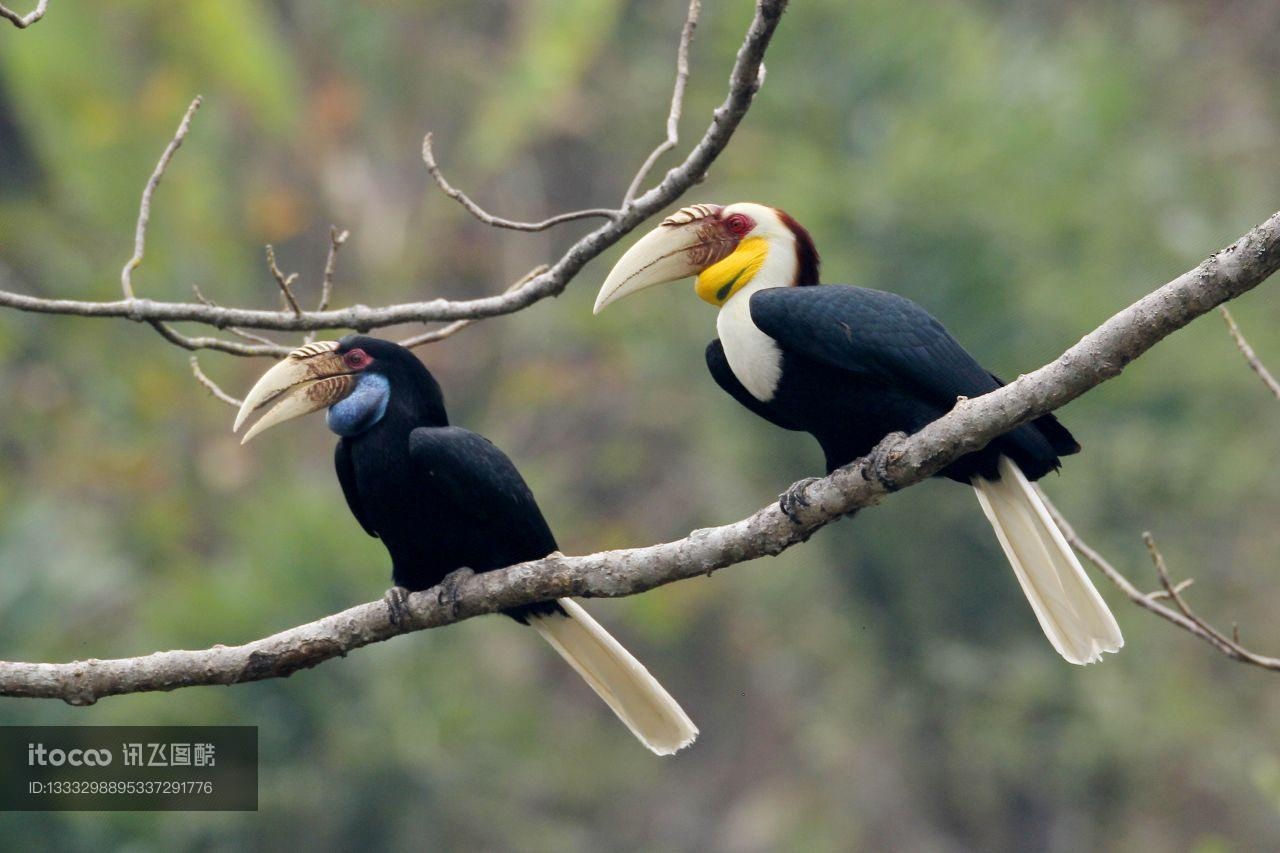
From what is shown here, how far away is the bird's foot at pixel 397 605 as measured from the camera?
13.3 feet

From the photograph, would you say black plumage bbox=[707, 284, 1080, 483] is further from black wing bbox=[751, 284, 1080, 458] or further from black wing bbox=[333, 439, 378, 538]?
black wing bbox=[333, 439, 378, 538]

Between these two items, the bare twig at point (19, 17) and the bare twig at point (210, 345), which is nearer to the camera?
the bare twig at point (19, 17)

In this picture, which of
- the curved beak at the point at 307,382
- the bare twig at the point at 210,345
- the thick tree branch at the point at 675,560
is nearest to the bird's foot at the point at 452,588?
the thick tree branch at the point at 675,560

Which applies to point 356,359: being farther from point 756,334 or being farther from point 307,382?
point 756,334

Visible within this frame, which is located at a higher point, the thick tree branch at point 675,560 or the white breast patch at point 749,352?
the white breast patch at point 749,352

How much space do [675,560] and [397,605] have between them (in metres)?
0.78

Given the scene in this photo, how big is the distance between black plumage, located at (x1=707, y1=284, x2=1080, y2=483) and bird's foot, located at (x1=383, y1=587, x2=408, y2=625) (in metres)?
1.06

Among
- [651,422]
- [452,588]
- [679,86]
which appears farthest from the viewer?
[651,422]

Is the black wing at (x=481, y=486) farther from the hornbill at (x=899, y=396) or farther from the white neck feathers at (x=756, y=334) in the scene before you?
the white neck feathers at (x=756, y=334)

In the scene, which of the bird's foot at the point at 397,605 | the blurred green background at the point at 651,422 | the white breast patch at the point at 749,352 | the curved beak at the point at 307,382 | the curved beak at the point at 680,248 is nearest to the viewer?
the bird's foot at the point at 397,605

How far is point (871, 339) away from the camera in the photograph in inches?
162

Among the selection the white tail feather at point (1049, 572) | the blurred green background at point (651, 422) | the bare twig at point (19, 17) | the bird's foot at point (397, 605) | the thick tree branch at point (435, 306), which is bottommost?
the white tail feather at point (1049, 572)

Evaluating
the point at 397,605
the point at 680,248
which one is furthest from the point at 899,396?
the point at 397,605

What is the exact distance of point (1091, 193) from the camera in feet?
39.9
